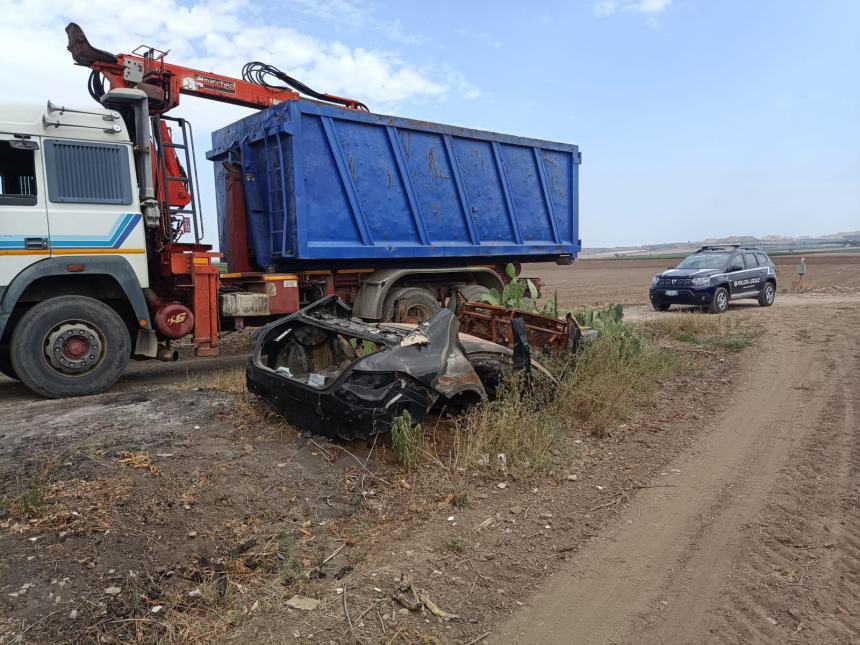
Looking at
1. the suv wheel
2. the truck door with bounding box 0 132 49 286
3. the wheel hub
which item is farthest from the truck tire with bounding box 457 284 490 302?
the suv wheel

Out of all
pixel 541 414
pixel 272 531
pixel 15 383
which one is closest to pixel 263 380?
pixel 272 531

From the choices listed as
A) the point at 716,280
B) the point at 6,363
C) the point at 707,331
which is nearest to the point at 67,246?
the point at 6,363

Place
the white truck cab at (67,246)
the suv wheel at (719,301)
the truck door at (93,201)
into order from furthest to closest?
the suv wheel at (719,301)
the truck door at (93,201)
the white truck cab at (67,246)

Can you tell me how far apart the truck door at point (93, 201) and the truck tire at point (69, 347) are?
0.58 metres

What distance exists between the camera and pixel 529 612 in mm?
3119

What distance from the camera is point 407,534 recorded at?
3.83 m

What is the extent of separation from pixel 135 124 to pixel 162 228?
122cm

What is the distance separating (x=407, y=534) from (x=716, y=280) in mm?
14402

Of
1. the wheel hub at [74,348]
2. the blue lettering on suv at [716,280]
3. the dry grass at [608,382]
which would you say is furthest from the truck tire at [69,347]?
the blue lettering on suv at [716,280]

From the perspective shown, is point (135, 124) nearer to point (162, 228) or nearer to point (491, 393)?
point (162, 228)

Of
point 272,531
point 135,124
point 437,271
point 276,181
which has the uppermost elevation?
point 135,124

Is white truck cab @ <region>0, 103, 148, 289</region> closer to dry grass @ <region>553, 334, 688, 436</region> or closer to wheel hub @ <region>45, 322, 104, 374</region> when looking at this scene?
wheel hub @ <region>45, 322, 104, 374</region>

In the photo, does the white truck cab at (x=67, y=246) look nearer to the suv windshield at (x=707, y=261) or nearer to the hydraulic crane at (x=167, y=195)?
the hydraulic crane at (x=167, y=195)

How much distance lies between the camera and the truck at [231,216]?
22.4 feet
